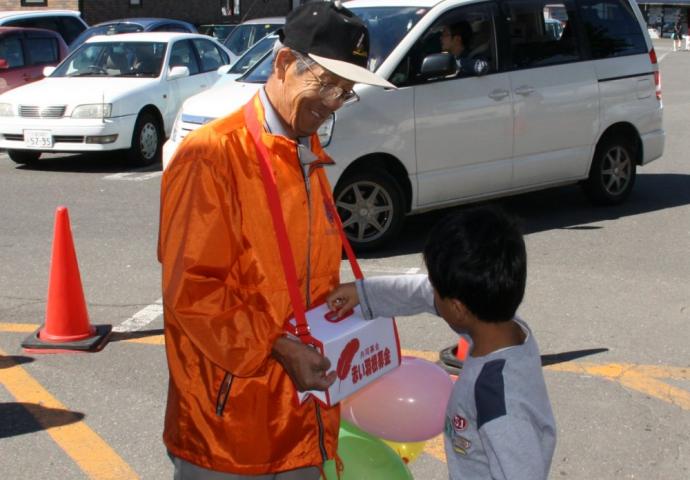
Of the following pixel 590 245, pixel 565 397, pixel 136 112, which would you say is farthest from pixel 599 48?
pixel 136 112

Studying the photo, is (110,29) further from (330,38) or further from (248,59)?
(330,38)

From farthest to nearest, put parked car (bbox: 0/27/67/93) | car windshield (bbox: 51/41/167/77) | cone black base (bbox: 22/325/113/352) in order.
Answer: parked car (bbox: 0/27/67/93) < car windshield (bbox: 51/41/167/77) < cone black base (bbox: 22/325/113/352)

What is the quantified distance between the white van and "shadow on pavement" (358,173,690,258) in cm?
21

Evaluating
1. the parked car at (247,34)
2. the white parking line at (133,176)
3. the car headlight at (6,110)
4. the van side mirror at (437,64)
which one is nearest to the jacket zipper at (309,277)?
the van side mirror at (437,64)

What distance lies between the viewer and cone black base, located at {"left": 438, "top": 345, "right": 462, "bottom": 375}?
565 cm

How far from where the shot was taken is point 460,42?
8500mm

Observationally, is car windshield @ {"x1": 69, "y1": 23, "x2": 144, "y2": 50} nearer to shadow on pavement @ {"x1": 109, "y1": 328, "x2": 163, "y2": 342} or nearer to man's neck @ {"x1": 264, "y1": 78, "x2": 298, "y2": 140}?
shadow on pavement @ {"x1": 109, "y1": 328, "x2": 163, "y2": 342}

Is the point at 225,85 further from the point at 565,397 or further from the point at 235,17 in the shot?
the point at 235,17

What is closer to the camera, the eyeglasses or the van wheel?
the eyeglasses

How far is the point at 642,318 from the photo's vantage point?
6602mm

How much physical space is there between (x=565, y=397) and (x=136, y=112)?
341 inches

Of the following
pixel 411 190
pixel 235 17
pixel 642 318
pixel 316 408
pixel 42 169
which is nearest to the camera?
pixel 316 408

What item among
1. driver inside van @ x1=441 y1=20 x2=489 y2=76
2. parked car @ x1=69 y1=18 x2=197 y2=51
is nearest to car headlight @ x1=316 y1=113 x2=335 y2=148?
driver inside van @ x1=441 y1=20 x2=489 y2=76

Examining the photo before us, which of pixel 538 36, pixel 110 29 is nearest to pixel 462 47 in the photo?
pixel 538 36
